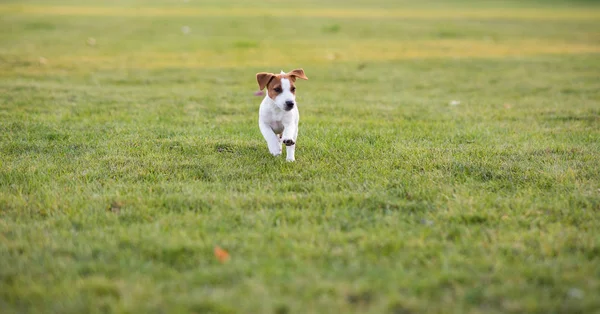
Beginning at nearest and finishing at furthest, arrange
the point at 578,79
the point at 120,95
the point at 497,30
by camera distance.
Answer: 1. the point at 120,95
2. the point at 578,79
3. the point at 497,30

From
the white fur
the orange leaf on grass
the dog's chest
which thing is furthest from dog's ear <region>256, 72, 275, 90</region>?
the orange leaf on grass

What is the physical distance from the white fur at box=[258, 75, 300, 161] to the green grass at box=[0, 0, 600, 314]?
0.21 meters

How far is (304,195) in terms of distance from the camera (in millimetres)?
5086

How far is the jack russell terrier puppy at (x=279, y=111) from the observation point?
243 inches

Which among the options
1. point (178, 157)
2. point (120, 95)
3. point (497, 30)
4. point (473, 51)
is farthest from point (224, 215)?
point (497, 30)

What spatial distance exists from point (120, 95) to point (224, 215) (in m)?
6.59

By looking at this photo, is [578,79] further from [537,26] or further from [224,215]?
[537,26]

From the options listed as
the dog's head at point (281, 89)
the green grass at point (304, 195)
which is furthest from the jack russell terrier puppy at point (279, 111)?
the green grass at point (304, 195)

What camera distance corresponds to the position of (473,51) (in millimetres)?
17891

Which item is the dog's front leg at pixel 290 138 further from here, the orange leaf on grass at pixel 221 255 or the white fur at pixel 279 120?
the orange leaf on grass at pixel 221 255

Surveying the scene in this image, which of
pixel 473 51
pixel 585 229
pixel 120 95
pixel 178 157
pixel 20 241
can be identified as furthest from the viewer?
pixel 473 51

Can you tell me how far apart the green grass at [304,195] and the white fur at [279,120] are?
0.21 meters

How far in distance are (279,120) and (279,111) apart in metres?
0.11

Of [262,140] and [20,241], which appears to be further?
[262,140]
